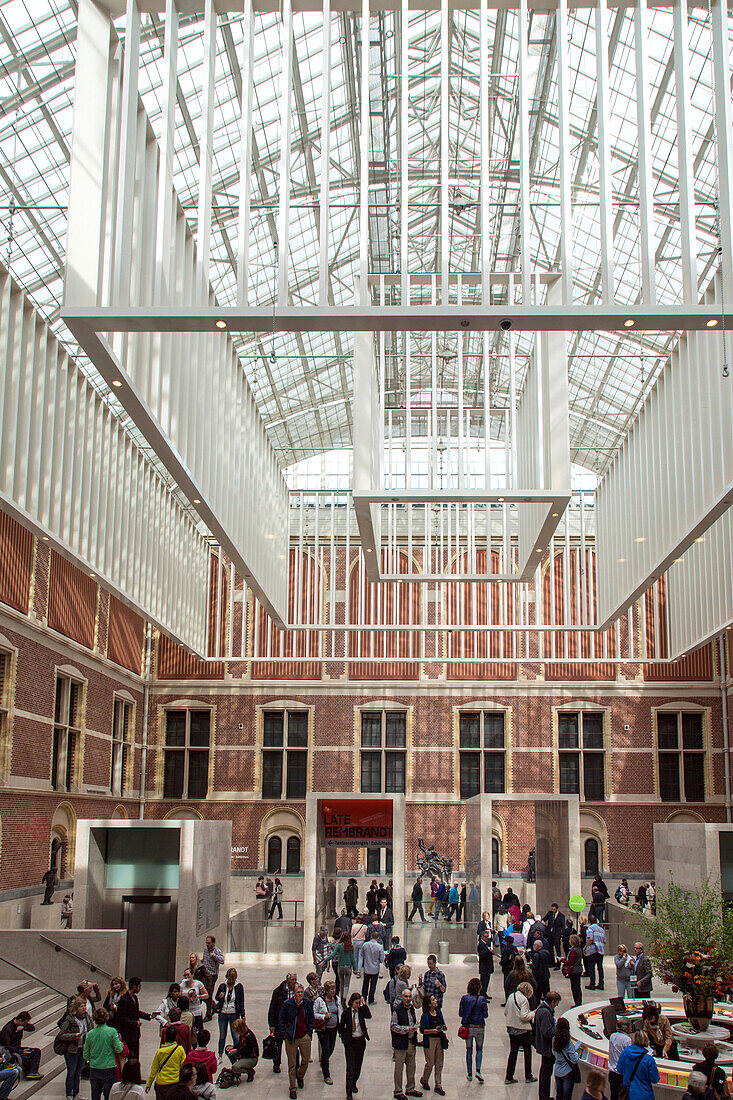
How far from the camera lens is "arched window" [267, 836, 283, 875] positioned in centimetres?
3488

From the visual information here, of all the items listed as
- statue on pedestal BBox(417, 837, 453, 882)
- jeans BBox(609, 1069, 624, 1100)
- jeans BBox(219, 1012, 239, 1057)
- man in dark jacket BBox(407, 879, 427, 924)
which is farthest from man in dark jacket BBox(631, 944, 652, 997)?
statue on pedestal BBox(417, 837, 453, 882)

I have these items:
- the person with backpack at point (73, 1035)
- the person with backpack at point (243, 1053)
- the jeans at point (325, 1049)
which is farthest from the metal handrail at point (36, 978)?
the jeans at point (325, 1049)

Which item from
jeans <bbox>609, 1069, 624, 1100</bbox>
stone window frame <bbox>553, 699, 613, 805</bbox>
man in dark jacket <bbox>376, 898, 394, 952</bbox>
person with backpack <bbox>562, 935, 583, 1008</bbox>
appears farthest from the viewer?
stone window frame <bbox>553, 699, 613, 805</bbox>

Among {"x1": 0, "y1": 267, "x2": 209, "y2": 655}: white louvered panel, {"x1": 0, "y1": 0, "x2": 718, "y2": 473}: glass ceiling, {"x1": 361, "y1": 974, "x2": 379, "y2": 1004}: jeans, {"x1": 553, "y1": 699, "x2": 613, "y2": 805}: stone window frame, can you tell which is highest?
{"x1": 0, "y1": 0, "x2": 718, "y2": 473}: glass ceiling

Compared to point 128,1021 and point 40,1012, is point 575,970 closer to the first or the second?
point 128,1021

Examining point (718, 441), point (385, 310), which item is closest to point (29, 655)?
point (718, 441)

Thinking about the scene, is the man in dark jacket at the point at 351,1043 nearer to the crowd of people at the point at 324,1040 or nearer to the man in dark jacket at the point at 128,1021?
the crowd of people at the point at 324,1040

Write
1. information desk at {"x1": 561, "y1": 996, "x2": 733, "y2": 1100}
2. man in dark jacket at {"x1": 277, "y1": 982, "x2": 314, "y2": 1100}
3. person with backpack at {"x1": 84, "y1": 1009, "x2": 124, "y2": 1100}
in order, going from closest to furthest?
person with backpack at {"x1": 84, "y1": 1009, "x2": 124, "y2": 1100} → information desk at {"x1": 561, "y1": 996, "x2": 733, "y2": 1100} → man in dark jacket at {"x1": 277, "y1": 982, "x2": 314, "y2": 1100}

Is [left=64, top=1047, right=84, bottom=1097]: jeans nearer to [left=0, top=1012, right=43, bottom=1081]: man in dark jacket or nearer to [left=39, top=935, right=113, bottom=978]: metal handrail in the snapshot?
[left=0, top=1012, right=43, bottom=1081]: man in dark jacket

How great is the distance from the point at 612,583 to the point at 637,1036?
12631 mm

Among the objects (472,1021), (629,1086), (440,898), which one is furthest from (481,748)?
(629,1086)

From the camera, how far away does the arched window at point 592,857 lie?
113 feet

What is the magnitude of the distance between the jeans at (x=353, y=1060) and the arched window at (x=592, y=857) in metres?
23.1

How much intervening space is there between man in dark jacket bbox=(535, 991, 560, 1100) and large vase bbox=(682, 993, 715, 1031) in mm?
1729
